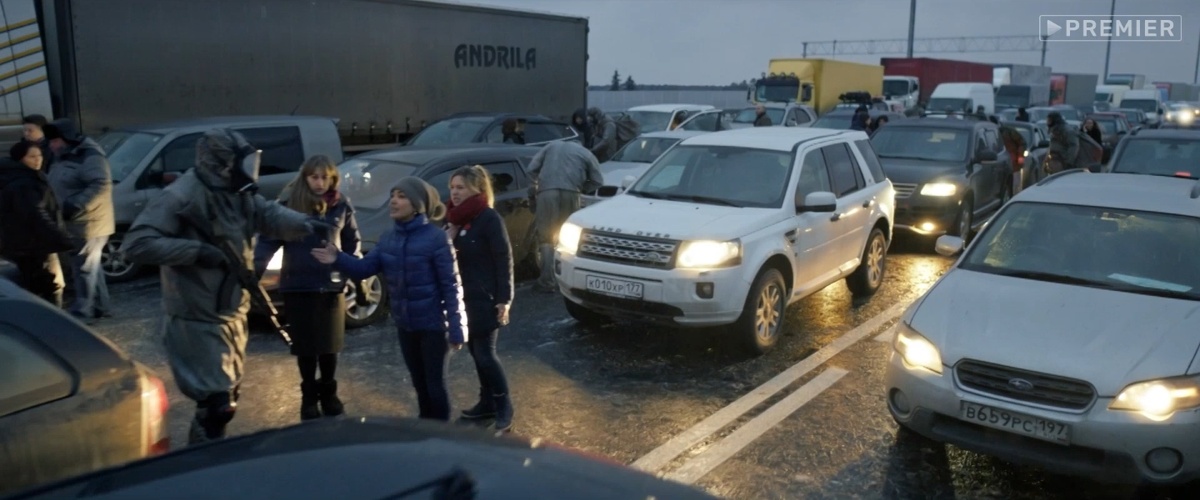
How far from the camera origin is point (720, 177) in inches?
313

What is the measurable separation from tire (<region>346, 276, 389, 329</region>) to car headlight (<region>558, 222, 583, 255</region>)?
5.37ft

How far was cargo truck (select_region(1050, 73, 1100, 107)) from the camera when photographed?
53.2 metres

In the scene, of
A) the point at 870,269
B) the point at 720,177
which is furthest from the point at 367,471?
→ the point at 870,269

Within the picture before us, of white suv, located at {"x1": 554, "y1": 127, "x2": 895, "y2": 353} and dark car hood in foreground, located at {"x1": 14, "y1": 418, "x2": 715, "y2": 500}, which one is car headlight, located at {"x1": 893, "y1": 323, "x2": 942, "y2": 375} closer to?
white suv, located at {"x1": 554, "y1": 127, "x2": 895, "y2": 353}

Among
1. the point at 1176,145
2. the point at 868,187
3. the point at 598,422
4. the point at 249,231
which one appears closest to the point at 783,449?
the point at 598,422

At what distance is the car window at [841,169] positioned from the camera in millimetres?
8368

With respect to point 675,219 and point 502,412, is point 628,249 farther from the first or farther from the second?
point 502,412

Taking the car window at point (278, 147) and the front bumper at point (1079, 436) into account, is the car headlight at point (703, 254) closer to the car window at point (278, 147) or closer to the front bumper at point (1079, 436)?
the front bumper at point (1079, 436)

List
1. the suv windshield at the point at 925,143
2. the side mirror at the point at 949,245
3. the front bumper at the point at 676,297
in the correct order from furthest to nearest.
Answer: the suv windshield at the point at 925,143 < the front bumper at the point at 676,297 < the side mirror at the point at 949,245

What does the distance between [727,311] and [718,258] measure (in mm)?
384

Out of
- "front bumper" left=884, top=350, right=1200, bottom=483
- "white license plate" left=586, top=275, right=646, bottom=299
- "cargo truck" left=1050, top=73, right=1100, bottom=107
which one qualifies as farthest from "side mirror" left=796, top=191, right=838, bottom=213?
"cargo truck" left=1050, top=73, right=1100, bottom=107

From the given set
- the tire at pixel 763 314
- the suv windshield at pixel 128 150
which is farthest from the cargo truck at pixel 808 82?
the tire at pixel 763 314

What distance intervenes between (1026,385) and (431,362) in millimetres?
2971

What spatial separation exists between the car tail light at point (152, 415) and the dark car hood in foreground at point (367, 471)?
4.18 ft
